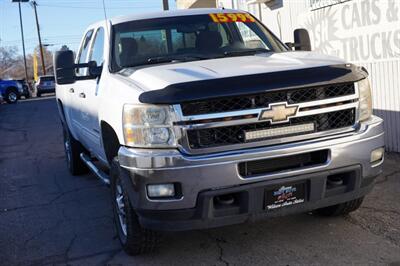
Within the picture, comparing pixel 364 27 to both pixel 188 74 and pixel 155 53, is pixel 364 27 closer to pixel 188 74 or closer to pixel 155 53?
pixel 155 53

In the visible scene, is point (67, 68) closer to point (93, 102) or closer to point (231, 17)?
point (93, 102)

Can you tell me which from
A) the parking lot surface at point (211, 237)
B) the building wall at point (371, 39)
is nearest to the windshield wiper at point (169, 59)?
the parking lot surface at point (211, 237)

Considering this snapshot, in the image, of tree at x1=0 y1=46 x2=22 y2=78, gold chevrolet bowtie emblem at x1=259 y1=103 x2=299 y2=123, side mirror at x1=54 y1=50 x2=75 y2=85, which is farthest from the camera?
tree at x1=0 y1=46 x2=22 y2=78

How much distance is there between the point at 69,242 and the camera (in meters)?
4.85

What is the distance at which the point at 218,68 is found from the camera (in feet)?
13.6

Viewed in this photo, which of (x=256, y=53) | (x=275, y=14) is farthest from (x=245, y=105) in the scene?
(x=275, y=14)

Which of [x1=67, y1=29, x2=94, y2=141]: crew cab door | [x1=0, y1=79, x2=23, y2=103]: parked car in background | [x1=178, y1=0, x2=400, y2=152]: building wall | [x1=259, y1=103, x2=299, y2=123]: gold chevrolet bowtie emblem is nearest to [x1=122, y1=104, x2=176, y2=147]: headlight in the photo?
[x1=259, y1=103, x2=299, y2=123]: gold chevrolet bowtie emblem

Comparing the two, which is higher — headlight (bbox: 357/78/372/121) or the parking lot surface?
headlight (bbox: 357/78/372/121)

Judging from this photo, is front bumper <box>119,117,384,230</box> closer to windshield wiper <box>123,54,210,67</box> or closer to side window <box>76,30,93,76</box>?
windshield wiper <box>123,54,210,67</box>

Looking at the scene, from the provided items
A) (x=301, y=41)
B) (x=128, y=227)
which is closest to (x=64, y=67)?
(x=128, y=227)

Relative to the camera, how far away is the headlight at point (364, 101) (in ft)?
13.4

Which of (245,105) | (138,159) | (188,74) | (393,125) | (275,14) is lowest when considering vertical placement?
(393,125)

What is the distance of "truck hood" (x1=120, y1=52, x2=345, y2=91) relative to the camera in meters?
3.86

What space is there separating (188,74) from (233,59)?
795 millimetres
